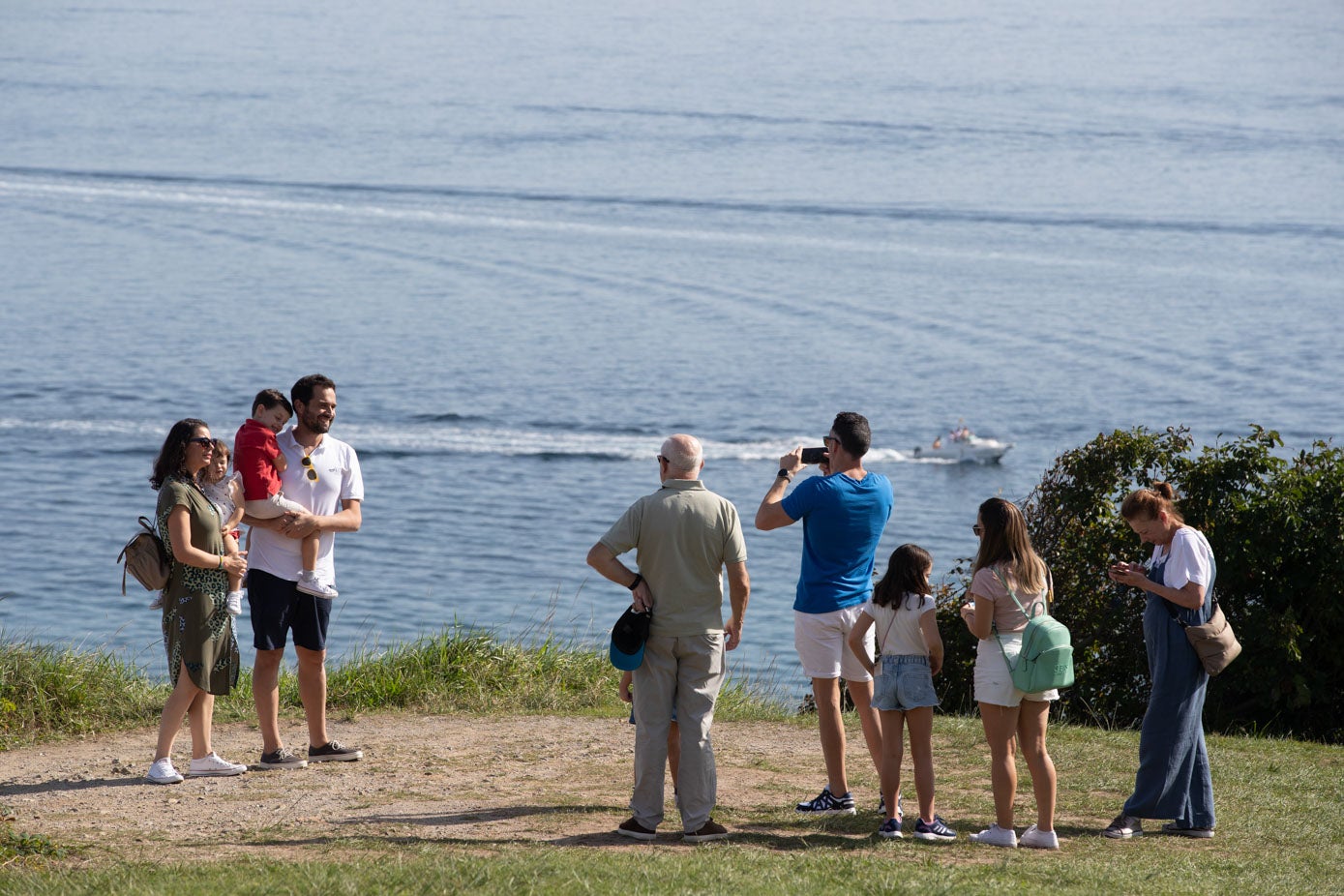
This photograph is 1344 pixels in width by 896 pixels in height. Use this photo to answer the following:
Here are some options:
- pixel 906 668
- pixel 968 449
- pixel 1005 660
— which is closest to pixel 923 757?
pixel 906 668

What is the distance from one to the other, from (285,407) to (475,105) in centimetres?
9524

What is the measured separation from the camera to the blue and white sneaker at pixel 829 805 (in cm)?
726

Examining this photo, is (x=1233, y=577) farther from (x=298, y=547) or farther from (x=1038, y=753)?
(x=298, y=547)

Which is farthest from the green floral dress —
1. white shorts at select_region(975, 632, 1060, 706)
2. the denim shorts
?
white shorts at select_region(975, 632, 1060, 706)

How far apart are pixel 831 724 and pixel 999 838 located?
38.0 inches

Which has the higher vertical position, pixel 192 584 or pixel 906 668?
pixel 192 584

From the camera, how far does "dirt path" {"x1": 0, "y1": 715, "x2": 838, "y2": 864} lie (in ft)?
22.0

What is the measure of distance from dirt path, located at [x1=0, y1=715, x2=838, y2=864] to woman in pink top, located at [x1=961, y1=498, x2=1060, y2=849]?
805mm

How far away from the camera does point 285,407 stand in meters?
7.52

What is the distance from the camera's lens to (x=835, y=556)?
7066 millimetres

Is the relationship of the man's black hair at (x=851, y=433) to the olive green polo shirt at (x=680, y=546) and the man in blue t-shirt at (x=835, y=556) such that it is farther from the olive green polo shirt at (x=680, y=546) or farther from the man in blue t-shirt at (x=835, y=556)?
the olive green polo shirt at (x=680, y=546)

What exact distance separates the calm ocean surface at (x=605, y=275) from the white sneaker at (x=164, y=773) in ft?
16.0

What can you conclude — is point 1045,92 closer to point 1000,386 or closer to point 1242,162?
point 1242,162

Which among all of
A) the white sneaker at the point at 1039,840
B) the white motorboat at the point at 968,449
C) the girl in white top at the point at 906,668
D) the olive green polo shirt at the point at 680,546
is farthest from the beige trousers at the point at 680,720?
the white motorboat at the point at 968,449
